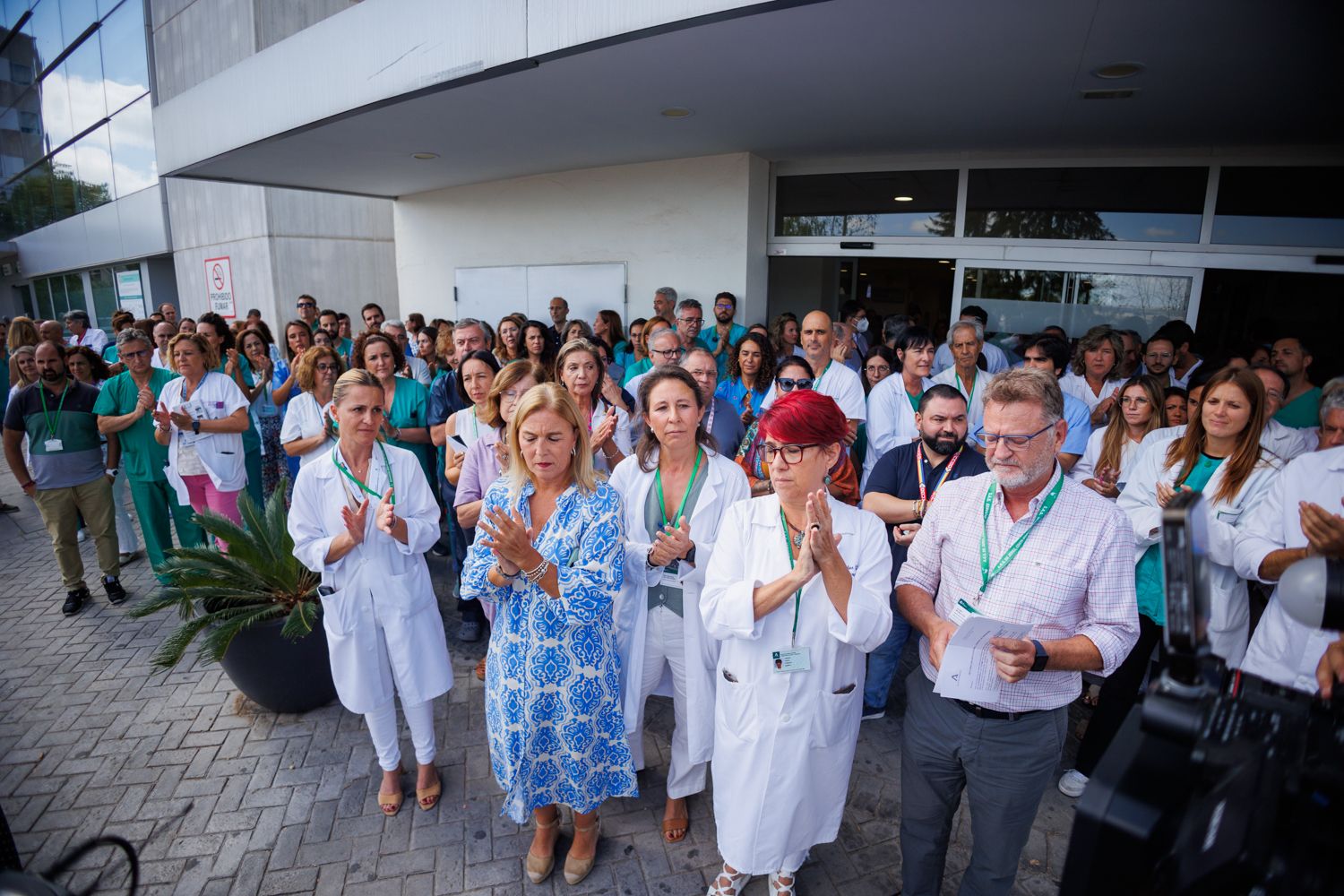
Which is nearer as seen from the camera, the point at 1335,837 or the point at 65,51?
the point at 1335,837

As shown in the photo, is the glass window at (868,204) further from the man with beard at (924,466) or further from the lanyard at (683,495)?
the lanyard at (683,495)

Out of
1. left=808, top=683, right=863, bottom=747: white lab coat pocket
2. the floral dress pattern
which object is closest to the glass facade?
the floral dress pattern

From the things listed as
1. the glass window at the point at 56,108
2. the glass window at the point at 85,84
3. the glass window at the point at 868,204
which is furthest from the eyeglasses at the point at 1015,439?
the glass window at the point at 56,108

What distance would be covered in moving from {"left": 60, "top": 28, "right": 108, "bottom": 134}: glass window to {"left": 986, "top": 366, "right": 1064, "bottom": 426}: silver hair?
26.6 m

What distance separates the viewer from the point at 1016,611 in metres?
2.11

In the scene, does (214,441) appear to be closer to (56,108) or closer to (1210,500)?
(1210,500)

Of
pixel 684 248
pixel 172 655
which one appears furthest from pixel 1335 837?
pixel 684 248

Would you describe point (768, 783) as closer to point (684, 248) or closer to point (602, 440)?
point (602, 440)

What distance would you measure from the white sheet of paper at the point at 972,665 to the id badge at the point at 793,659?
44 cm

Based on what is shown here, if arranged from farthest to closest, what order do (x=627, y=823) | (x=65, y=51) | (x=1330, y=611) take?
(x=65, y=51) → (x=627, y=823) → (x=1330, y=611)

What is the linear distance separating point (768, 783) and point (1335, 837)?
6.20ft

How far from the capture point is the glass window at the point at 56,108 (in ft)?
71.8

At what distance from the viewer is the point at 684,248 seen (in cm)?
958

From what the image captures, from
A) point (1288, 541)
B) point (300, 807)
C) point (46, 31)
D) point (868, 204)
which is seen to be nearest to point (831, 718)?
point (1288, 541)
